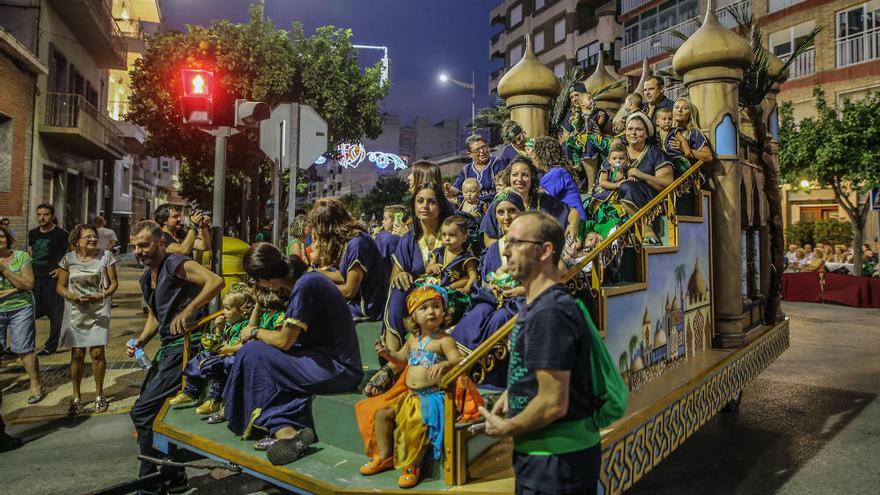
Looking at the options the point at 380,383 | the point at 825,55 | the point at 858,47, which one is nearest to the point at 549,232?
the point at 380,383

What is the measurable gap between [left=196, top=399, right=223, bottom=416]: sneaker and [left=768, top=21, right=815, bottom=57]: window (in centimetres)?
2824

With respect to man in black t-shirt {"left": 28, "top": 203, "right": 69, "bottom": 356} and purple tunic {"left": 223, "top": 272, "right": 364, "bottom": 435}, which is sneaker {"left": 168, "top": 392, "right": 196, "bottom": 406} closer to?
purple tunic {"left": 223, "top": 272, "right": 364, "bottom": 435}

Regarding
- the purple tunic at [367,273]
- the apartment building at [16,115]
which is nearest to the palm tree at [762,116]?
the purple tunic at [367,273]

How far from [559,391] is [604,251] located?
2013mm

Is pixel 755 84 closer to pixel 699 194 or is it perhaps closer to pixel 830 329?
pixel 699 194

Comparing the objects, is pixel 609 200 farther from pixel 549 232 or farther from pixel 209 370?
pixel 209 370

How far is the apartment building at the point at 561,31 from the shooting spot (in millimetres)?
36969

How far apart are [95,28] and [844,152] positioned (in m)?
24.3

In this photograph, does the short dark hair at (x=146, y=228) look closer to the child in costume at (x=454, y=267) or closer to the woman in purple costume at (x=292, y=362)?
the woman in purple costume at (x=292, y=362)

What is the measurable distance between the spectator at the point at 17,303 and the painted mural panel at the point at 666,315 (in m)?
6.25

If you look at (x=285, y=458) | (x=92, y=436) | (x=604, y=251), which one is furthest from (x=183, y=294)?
(x=604, y=251)

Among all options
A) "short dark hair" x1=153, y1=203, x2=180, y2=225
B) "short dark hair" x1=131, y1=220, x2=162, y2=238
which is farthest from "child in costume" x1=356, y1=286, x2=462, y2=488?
"short dark hair" x1=153, y1=203, x2=180, y2=225

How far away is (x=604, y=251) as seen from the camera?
4.03 m

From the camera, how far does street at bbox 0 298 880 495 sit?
4.95 metres
